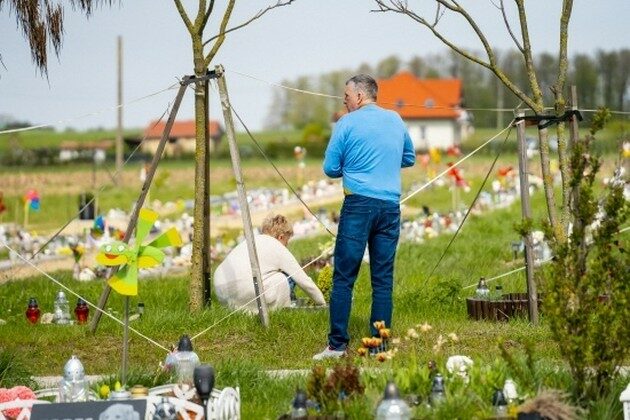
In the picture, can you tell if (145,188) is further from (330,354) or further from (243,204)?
(330,354)

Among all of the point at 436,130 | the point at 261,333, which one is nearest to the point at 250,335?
the point at 261,333

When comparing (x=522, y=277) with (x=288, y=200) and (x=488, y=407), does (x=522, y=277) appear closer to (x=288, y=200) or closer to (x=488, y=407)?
(x=488, y=407)

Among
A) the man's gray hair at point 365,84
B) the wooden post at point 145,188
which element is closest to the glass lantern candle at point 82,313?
the wooden post at point 145,188

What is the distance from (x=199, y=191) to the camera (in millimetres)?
10867

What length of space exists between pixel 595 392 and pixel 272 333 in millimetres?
3263

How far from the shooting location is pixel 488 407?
6.67 metres

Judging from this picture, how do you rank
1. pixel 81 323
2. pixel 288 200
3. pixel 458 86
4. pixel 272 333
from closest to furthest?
pixel 272 333
pixel 81 323
pixel 288 200
pixel 458 86

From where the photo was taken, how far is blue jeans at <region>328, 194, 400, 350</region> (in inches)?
354

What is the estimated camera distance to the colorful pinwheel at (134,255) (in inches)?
318

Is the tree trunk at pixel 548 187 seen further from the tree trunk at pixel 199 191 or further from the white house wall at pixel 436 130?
the white house wall at pixel 436 130

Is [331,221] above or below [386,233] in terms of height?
below

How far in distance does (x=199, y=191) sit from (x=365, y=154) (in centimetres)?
217

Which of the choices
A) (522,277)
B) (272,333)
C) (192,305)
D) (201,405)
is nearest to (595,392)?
(201,405)

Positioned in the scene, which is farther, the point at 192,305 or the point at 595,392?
the point at 192,305
